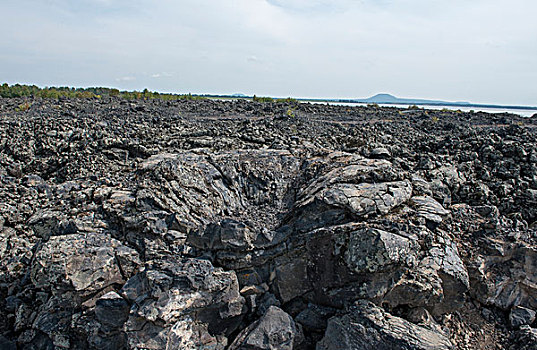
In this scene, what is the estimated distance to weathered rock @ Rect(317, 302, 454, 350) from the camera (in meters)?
5.54

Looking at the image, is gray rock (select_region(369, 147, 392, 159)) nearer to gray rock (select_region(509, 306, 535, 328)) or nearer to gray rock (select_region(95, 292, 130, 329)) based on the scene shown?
gray rock (select_region(509, 306, 535, 328))

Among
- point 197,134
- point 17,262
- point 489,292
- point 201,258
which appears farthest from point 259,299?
point 197,134

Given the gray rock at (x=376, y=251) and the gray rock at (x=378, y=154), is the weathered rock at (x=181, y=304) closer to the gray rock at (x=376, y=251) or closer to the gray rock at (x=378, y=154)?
the gray rock at (x=376, y=251)

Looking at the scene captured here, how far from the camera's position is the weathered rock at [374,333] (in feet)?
18.2

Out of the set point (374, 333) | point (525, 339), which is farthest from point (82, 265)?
point (525, 339)

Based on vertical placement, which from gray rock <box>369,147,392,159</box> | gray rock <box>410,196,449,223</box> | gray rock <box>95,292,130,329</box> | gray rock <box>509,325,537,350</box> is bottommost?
gray rock <box>509,325,537,350</box>

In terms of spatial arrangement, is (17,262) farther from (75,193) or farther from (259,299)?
(259,299)

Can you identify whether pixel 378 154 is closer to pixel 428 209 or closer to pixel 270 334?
pixel 428 209

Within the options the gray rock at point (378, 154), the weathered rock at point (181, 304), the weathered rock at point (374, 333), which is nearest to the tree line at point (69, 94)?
the gray rock at point (378, 154)

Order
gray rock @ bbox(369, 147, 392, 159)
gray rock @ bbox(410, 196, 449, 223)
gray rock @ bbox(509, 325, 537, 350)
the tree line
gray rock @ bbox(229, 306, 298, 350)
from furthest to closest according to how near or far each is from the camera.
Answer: the tree line < gray rock @ bbox(369, 147, 392, 159) < gray rock @ bbox(410, 196, 449, 223) < gray rock @ bbox(509, 325, 537, 350) < gray rock @ bbox(229, 306, 298, 350)

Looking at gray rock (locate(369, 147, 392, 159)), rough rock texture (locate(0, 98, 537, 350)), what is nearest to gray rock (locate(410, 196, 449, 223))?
rough rock texture (locate(0, 98, 537, 350))

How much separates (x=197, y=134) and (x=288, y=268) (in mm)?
9658

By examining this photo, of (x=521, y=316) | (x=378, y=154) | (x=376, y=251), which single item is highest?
(x=378, y=154)

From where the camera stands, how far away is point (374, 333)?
568 cm
